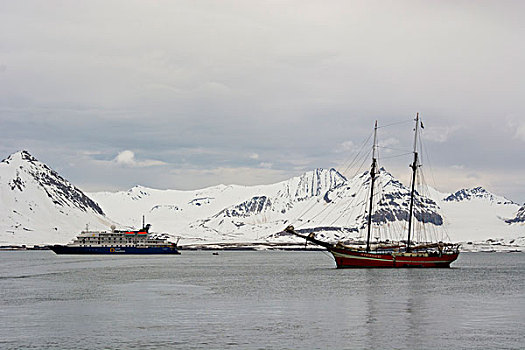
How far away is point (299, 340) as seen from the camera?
50.9 meters

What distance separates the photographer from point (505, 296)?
86.6 meters

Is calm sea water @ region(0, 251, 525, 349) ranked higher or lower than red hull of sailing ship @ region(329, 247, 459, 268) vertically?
lower

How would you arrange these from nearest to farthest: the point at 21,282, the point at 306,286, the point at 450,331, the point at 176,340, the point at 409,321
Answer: the point at 176,340
the point at 450,331
the point at 409,321
the point at 306,286
the point at 21,282

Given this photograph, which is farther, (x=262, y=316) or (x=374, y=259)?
(x=374, y=259)

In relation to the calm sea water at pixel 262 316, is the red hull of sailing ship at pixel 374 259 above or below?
above

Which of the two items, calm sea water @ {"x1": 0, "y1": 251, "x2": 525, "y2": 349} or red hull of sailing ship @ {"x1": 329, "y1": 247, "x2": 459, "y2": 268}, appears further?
red hull of sailing ship @ {"x1": 329, "y1": 247, "x2": 459, "y2": 268}

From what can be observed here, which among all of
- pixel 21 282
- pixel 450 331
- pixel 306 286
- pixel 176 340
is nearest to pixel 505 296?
pixel 306 286

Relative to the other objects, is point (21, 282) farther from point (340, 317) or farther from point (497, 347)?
point (497, 347)

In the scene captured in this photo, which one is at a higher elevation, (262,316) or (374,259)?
(374,259)

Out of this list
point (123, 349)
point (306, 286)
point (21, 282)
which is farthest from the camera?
point (21, 282)

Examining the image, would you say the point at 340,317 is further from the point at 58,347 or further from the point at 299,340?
the point at 58,347

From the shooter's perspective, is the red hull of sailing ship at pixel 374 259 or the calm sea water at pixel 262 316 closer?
the calm sea water at pixel 262 316

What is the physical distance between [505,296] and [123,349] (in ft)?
180

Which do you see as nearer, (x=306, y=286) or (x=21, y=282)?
(x=306, y=286)
